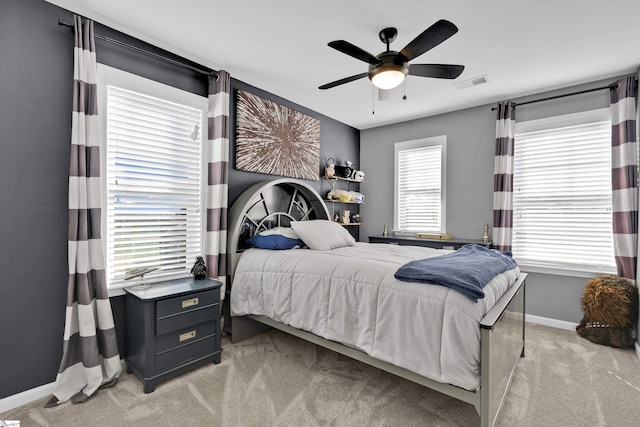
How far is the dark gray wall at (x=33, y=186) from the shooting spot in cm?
187

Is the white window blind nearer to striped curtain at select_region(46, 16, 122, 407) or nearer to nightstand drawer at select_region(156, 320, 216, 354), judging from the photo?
striped curtain at select_region(46, 16, 122, 407)

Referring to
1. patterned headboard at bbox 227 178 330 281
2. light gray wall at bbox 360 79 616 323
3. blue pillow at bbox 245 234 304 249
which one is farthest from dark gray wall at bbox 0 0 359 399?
light gray wall at bbox 360 79 616 323

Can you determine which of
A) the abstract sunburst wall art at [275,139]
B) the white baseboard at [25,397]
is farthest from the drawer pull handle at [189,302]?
the abstract sunburst wall art at [275,139]

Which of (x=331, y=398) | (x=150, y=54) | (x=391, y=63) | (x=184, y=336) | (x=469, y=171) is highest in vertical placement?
(x=150, y=54)

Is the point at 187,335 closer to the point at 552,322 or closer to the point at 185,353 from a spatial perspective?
the point at 185,353

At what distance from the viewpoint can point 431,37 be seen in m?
1.79

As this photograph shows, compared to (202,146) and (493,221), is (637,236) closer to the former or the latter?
(493,221)

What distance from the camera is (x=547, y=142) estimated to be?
345 centimetres

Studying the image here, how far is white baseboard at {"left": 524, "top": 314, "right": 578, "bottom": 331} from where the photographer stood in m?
3.25

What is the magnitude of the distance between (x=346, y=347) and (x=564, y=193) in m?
3.07

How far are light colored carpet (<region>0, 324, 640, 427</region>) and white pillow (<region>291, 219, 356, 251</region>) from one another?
103cm

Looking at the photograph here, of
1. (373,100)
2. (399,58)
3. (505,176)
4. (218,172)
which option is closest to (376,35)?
(399,58)

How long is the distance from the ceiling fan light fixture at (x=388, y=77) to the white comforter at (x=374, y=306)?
51.9 inches

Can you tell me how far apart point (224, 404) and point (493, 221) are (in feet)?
11.5
